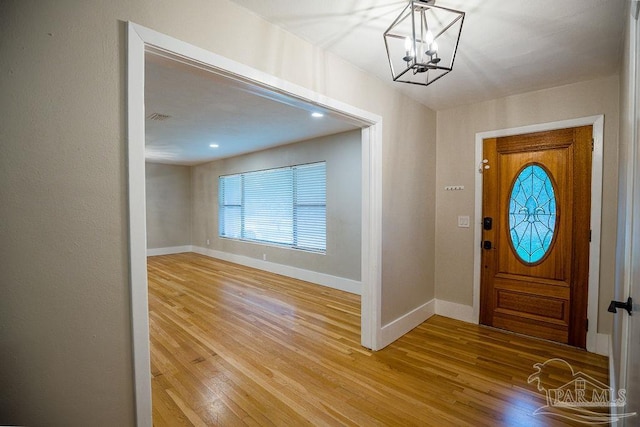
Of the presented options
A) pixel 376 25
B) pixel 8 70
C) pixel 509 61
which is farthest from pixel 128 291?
pixel 509 61

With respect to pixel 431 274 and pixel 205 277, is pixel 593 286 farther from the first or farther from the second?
pixel 205 277

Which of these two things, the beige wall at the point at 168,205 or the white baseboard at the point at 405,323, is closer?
the white baseboard at the point at 405,323

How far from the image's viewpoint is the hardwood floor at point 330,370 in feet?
6.08

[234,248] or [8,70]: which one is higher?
[8,70]

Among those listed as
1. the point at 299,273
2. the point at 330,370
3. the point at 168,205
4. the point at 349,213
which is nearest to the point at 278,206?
the point at 299,273

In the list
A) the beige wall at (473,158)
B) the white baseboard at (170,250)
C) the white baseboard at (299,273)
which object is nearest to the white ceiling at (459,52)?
the beige wall at (473,158)

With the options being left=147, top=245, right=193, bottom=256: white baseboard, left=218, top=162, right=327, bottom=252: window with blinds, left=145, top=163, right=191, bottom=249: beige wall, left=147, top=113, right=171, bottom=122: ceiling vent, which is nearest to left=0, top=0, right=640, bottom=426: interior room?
left=147, top=113, right=171, bottom=122: ceiling vent

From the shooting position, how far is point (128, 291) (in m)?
1.28

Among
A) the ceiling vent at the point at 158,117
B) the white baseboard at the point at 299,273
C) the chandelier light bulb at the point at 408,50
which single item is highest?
the ceiling vent at the point at 158,117

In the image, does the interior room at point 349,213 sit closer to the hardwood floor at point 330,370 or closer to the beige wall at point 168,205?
the hardwood floor at point 330,370

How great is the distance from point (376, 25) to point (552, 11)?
42.8 inches

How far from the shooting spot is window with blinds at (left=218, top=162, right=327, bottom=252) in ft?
17.0

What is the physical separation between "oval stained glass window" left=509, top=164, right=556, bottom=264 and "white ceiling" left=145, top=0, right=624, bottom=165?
3.15ft

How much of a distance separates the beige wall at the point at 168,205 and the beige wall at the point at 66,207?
24.3 ft
